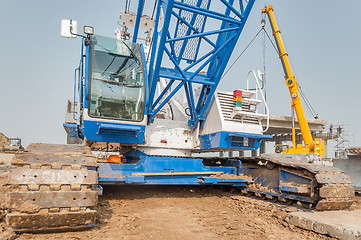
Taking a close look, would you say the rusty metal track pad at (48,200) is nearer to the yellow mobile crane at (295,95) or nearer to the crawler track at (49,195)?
the crawler track at (49,195)

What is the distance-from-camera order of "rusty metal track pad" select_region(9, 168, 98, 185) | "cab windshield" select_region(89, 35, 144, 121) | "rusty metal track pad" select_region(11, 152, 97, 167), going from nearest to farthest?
"rusty metal track pad" select_region(9, 168, 98, 185) < "rusty metal track pad" select_region(11, 152, 97, 167) < "cab windshield" select_region(89, 35, 144, 121)

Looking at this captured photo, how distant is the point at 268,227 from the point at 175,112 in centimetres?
388

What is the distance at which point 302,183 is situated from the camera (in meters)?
4.70

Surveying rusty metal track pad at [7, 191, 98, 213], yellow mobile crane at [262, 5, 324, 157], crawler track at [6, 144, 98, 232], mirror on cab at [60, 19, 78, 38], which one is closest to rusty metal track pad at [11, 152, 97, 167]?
crawler track at [6, 144, 98, 232]

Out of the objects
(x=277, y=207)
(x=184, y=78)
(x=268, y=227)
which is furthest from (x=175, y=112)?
(x=268, y=227)

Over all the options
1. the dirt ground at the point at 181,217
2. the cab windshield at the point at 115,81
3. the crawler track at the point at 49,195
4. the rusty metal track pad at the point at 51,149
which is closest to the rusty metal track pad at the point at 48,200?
the crawler track at the point at 49,195

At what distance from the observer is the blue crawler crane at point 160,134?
3176 mm

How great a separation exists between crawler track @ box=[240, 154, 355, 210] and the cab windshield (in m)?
2.68

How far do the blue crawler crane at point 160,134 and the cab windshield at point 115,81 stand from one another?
18mm

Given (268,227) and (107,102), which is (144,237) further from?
(107,102)

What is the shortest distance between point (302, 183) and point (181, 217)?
7.16 ft

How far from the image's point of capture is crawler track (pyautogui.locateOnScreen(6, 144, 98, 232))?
283 centimetres

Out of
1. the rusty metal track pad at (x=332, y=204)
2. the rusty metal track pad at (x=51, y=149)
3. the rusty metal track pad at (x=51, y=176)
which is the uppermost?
the rusty metal track pad at (x=51, y=149)

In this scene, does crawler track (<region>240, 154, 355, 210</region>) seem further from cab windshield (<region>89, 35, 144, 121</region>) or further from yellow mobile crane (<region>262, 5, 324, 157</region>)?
yellow mobile crane (<region>262, 5, 324, 157</region>)
